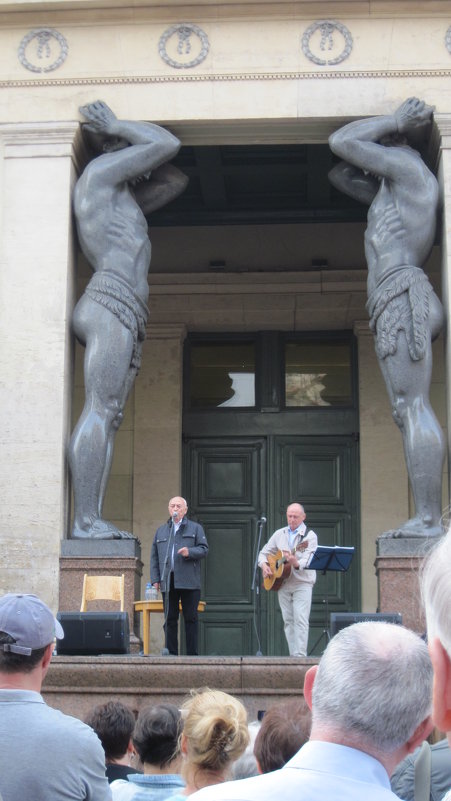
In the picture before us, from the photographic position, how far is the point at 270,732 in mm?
3615

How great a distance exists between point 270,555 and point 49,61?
6181 mm

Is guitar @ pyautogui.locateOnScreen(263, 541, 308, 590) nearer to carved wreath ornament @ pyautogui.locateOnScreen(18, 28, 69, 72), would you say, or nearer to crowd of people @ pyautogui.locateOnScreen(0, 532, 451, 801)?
carved wreath ornament @ pyautogui.locateOnScreen(18, 28, 69, 72)

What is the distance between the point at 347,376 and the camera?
59.9 feet

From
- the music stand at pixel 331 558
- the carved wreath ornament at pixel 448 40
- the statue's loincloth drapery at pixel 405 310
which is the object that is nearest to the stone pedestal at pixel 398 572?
the music stand at pixel 331 558

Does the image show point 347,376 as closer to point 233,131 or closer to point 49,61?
point 233,131

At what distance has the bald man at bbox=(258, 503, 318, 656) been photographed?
12797 mm

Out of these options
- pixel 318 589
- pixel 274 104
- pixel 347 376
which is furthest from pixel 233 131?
pixel 318 589

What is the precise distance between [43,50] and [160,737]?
1137 centimetres

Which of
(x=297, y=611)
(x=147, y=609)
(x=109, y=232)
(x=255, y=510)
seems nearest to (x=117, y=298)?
(x=109, y=232)

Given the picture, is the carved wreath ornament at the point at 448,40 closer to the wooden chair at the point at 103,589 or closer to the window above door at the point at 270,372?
the window above door at the point at 270,372

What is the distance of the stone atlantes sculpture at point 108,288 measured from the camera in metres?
13.2

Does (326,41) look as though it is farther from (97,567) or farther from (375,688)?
(375,688)

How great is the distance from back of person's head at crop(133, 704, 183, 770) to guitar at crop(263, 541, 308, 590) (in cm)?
823

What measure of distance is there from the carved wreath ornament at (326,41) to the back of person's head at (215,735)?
1142 centimetres
